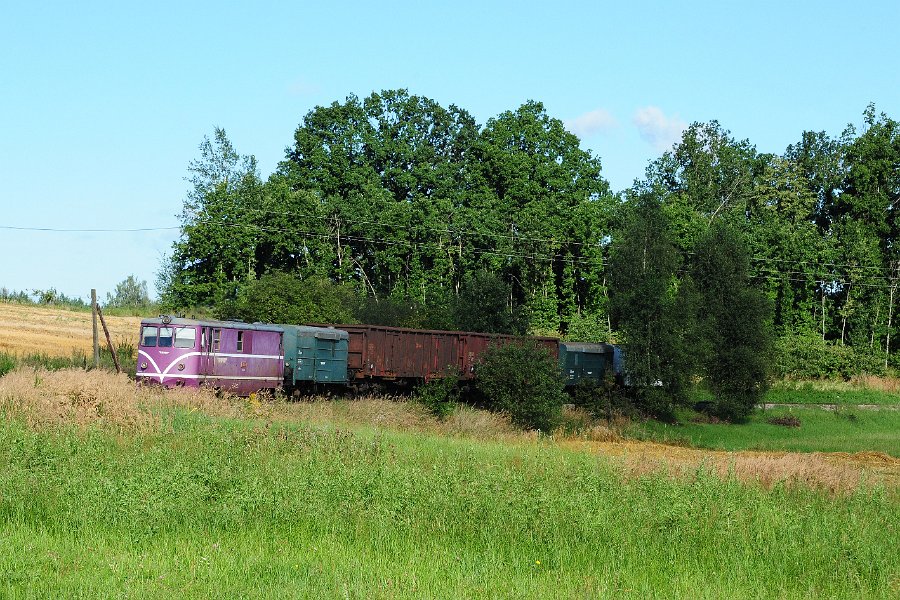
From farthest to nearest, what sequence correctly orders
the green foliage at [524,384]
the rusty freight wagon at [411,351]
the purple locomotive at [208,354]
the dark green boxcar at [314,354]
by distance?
the green foliage at [524,384], the rusty freight wagon at [411,351], the dark green boxcar at [314,354], the purple locomotive at [208,354]

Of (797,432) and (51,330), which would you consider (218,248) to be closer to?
(51,330)

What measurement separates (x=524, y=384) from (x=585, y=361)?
10295 mm

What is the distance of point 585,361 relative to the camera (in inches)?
1912

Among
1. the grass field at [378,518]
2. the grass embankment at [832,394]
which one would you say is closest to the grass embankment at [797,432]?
the grass embankment at [832,394]

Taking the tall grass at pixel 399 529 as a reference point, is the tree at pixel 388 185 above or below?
above

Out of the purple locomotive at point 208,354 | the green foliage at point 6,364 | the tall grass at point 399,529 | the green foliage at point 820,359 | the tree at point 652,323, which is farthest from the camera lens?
the green foliage at point 820,359

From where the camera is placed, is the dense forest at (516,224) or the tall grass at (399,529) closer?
the tall grass at (399,529)

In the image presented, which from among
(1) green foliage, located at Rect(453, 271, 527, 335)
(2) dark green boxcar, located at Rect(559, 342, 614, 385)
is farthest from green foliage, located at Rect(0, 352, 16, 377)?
(2) dark green boxcar, located at Rect(559, 342, 614, 385)

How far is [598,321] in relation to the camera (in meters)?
68.6

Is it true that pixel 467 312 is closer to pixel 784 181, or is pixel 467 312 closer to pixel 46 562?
pixel 46 562

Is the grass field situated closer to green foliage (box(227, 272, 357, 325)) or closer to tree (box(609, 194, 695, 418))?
green foliage (box(227, 272, 357, 325))

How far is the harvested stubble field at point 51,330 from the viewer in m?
48.0

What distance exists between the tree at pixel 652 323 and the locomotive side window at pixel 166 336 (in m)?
23.5

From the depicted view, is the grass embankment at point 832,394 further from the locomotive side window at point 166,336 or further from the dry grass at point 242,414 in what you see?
the locomotive side window at point 166,336
